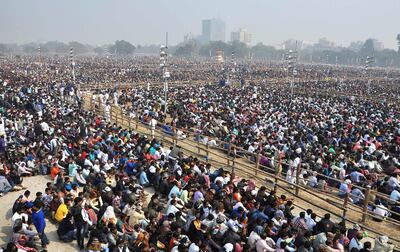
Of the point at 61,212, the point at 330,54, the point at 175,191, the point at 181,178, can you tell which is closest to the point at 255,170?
the point at 181,178

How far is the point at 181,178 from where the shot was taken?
37.8 ft

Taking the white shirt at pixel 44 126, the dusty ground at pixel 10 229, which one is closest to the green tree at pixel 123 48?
the white shirt at pixel 44 126

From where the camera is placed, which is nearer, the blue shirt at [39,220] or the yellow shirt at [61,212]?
the blue shirt at [39,220]

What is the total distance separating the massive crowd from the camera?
8.03 metres

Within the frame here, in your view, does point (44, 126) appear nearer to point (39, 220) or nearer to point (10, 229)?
point (10, 229)

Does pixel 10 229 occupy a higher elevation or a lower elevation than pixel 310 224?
lower

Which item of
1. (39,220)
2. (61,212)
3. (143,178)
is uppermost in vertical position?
(39,220)

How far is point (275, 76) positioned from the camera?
188ft

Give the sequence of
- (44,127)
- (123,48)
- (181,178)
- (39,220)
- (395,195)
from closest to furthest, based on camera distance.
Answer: (39,220) < (395,195) < (181,178) < (44,127) < (123,48)

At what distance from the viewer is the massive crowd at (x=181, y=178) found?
8.03 metres

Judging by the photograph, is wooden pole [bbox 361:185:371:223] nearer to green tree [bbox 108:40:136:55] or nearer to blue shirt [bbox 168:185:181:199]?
blue shirt [bbox 168:185:181:199]

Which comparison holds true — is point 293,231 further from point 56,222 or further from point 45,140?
point 45,140

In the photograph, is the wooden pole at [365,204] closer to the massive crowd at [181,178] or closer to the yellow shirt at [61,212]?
the massive crowd at [181,178]

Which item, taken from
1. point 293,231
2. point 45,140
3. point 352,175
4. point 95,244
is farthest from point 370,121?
point 95,244
